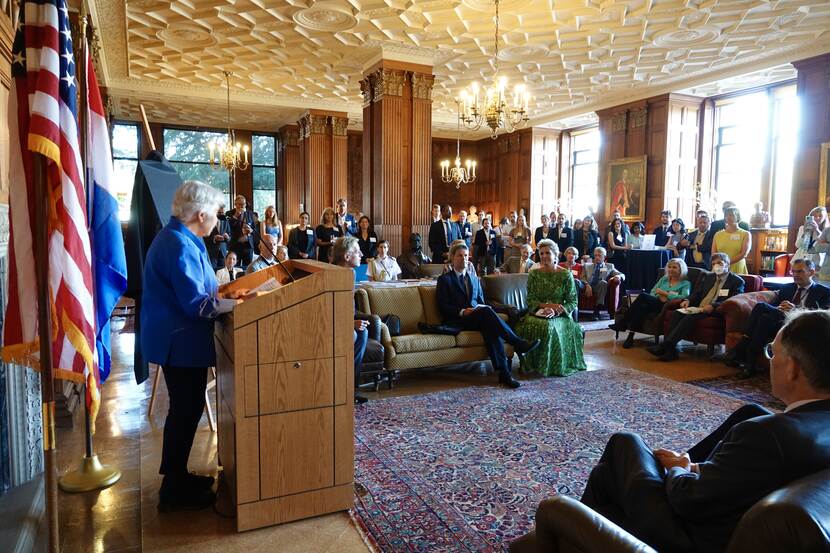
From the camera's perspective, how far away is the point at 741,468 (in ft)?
4.71

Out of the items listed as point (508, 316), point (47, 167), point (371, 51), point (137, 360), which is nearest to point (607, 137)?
point (371, 51)

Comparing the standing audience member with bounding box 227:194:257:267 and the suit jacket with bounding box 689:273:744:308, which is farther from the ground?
the standing audience member with bounding box 227:194:257:267

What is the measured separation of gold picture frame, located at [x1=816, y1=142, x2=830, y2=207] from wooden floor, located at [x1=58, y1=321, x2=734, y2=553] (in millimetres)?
8469

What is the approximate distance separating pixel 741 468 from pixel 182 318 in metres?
2.27

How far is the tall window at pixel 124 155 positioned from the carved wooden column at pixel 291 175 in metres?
4.12

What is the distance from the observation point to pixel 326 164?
47.9 ft

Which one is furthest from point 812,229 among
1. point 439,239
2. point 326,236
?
point 326,236

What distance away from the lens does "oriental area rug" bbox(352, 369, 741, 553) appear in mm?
2674

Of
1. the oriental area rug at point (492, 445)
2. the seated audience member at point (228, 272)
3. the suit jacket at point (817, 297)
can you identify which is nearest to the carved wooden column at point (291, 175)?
the seated audience member at point (228, 272)

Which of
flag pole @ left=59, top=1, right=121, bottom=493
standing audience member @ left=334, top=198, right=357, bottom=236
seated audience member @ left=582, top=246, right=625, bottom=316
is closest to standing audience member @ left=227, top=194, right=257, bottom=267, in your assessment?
standing audience member @ left=334, top=198, right=357, bottom=236

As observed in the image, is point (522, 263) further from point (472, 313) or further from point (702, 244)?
point (472, 313)

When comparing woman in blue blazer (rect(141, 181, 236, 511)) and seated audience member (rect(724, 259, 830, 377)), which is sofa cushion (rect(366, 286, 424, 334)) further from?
seated audience member (rect(724, 259, 830, 377))

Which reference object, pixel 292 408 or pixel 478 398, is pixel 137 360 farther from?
pixel 478 398

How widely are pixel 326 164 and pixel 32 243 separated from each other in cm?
1281
